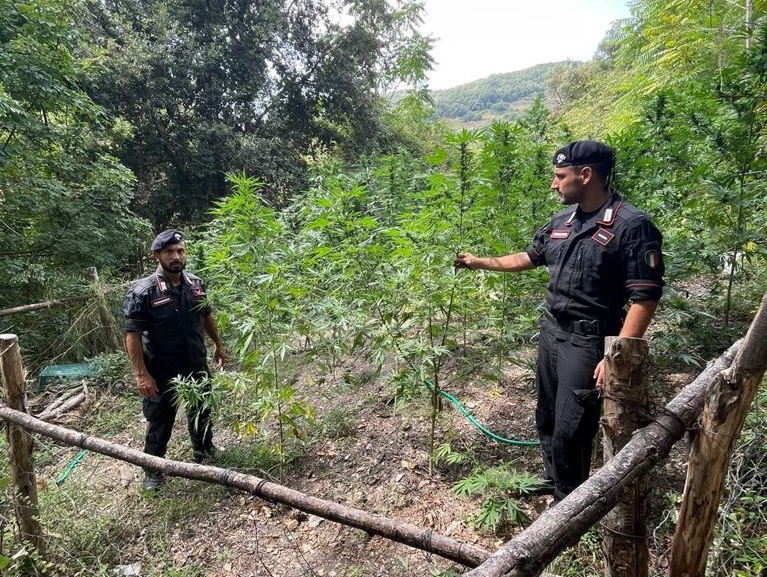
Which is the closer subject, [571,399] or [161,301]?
[571,399]

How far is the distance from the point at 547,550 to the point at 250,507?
2852 millimetres

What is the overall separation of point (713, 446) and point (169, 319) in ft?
11.2

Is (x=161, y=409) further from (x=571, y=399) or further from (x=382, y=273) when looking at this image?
(x=571, y=399)

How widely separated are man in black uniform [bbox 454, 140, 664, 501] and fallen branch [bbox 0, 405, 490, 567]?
3.46 feet

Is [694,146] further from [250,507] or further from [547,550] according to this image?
[250,507]

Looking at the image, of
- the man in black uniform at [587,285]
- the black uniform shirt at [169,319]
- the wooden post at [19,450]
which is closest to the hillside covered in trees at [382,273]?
the wooden post at [19,450]

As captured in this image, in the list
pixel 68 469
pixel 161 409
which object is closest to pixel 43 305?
pixel 68 469

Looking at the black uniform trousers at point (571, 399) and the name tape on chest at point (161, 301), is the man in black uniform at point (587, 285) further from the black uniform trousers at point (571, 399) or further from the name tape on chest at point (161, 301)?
the name tape on chest at point (161, 301)

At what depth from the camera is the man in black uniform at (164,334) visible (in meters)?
3.19

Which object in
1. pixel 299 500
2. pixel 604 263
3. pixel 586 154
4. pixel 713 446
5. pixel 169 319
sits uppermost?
pixel 586 154

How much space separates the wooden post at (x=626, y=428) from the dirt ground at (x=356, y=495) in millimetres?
1122

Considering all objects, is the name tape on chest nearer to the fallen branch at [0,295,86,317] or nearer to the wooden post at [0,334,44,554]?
the wooden post at [0,334,44,554]

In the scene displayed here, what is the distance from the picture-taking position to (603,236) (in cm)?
212

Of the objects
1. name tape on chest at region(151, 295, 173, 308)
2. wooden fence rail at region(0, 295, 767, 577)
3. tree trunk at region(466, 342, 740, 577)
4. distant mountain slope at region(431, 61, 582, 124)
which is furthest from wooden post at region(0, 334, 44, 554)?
distant mountain slope at region(431, 61, 582, 124)
